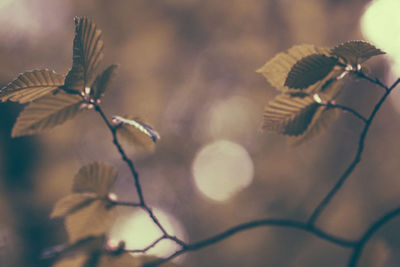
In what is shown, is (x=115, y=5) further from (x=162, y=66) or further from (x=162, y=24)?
(x=162, y=66)

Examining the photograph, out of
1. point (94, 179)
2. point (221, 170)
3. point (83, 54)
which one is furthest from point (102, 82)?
point (221, 170)

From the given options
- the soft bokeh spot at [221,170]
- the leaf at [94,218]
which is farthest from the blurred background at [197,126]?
the leaf at [94,218]

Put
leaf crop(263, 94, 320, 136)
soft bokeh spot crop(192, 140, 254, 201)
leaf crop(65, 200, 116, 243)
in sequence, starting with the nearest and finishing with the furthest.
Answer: leaf crop(263, 94, 320, 136), leaf crop(65, 200, 116, 243), soft bokeh spot crop(192, 140, 254, 201)

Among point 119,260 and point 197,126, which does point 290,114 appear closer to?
point 119,260

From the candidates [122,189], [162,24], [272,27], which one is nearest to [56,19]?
[162,24]

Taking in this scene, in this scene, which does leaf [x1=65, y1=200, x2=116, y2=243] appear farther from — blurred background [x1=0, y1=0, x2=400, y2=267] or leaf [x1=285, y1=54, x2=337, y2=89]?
blurred background [x1=0, y1=0, x2=400, y2=267]

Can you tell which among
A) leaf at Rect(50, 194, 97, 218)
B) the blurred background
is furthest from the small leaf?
the blurred background
